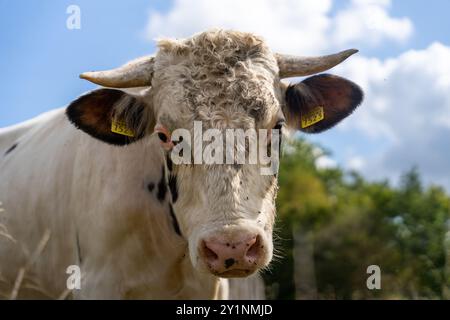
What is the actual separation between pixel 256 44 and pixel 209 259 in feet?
6.73

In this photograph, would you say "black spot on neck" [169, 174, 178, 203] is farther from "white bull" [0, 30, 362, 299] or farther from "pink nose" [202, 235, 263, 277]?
"pink nose" [202, 235, 263, 277]

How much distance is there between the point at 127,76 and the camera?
6867mm

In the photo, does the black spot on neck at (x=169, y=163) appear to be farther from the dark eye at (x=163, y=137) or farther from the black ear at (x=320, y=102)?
the black ear at (x=320, y=102)

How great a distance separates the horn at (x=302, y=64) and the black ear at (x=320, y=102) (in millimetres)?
154

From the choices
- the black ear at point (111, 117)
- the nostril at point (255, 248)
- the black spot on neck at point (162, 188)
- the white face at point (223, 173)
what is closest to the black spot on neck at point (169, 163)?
the white face at point (223, 173)

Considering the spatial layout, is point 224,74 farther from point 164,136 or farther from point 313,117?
point 313,117

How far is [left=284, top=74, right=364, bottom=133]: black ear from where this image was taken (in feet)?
23.4

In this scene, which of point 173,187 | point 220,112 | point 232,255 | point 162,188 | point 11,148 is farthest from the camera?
point 11,148

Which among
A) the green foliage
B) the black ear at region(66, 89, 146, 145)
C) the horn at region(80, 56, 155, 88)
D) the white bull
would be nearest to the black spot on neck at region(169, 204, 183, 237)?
the white bull

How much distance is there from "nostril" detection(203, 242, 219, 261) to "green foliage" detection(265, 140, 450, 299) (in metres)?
30.8

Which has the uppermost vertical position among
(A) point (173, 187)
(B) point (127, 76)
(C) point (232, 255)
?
(B) point (127, 76)

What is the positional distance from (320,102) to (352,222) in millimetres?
50956

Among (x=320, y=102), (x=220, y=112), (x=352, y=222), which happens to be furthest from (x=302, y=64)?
(x=352, y=222)
